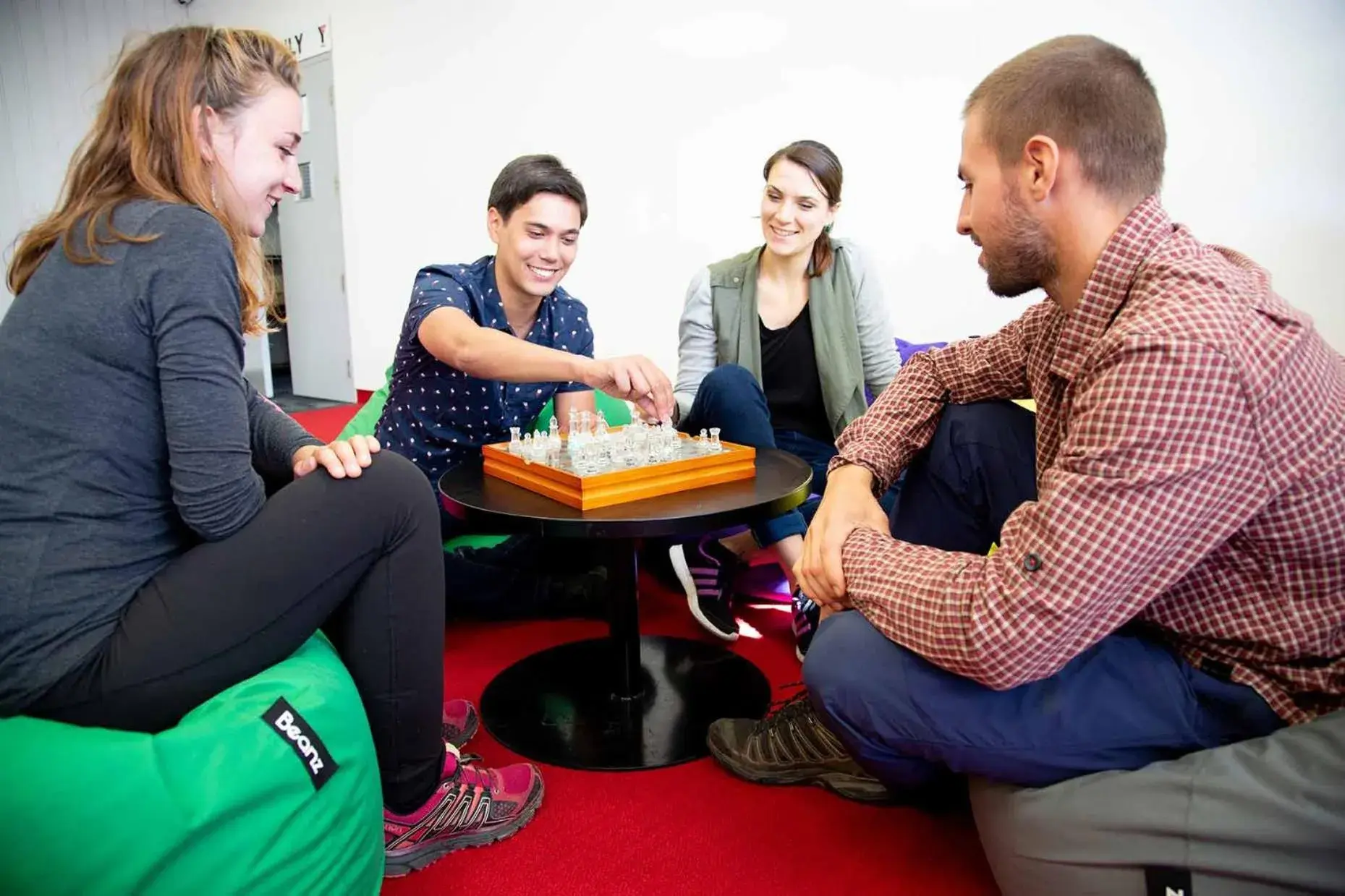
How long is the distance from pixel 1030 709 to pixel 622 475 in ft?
2.58

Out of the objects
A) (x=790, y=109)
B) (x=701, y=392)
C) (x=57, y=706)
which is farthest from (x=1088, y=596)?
(x=790, y=109)

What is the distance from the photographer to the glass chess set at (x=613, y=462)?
5.34ft

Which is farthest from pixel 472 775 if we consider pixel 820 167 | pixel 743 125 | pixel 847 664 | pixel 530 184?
pixel 743 125

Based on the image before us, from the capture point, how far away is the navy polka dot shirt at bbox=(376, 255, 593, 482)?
217 centimetres

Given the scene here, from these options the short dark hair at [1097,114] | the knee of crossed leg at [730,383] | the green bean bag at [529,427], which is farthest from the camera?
the green bean bag at [529,427]

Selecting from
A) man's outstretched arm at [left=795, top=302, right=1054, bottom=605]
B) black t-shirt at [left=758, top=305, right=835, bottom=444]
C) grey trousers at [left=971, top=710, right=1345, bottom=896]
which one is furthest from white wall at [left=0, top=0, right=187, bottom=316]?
grey trousers at [left=971, top=710, right=1345, bottom=896]

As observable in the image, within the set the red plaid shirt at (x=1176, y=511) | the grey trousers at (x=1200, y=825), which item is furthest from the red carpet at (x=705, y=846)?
the red plaid shirt at (x=1176, y=511)

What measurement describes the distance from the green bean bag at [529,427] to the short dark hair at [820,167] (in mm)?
796

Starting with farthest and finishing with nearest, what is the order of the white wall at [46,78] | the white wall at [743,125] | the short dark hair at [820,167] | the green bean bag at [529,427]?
1. the white wall at [46,78]
2. the white wall at [743,125]
3. the short dark hair at [820,167]
4. the green bean bag at [529,427]

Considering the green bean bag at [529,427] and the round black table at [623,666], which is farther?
the green bean bag at [529,427]

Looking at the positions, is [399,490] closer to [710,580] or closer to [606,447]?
[606,447]

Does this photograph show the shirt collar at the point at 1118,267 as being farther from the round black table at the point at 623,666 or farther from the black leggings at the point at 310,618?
the black leggings at the point at 310,618

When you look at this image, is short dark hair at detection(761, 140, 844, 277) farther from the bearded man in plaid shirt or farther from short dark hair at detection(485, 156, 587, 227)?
the bearded man in plaid shirt

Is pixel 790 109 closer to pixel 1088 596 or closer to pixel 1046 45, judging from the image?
pixel 1046 45
